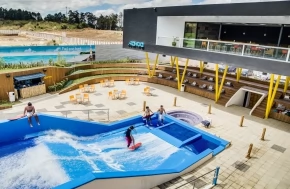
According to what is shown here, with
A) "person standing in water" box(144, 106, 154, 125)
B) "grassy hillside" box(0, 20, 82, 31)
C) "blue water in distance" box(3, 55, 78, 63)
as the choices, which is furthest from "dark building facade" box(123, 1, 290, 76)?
"grassy hillside" box(0, 20, 82, 31)

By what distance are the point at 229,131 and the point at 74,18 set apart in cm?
11099

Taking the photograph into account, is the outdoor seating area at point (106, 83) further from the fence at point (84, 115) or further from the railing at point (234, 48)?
the fence at point (84, 115)

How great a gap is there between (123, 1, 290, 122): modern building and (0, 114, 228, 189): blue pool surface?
630 cm

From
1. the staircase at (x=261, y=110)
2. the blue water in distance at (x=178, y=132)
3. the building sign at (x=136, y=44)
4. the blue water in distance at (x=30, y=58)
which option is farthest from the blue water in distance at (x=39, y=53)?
the staircase at (x=261, y=110)

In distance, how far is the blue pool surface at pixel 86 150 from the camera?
9.86 meters

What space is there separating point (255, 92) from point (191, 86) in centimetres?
618

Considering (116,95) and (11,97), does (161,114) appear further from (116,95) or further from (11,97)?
(11,97)

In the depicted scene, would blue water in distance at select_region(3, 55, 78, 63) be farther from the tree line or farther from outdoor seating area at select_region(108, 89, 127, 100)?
the tree line

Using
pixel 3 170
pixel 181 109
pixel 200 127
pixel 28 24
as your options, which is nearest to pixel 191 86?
pixel 181 109

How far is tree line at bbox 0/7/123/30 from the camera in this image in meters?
107

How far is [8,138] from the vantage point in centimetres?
1216

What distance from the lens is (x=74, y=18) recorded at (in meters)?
111

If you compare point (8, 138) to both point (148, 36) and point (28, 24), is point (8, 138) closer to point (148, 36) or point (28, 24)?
point (148, 36)

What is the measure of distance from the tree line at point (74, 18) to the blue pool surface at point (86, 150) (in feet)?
307
